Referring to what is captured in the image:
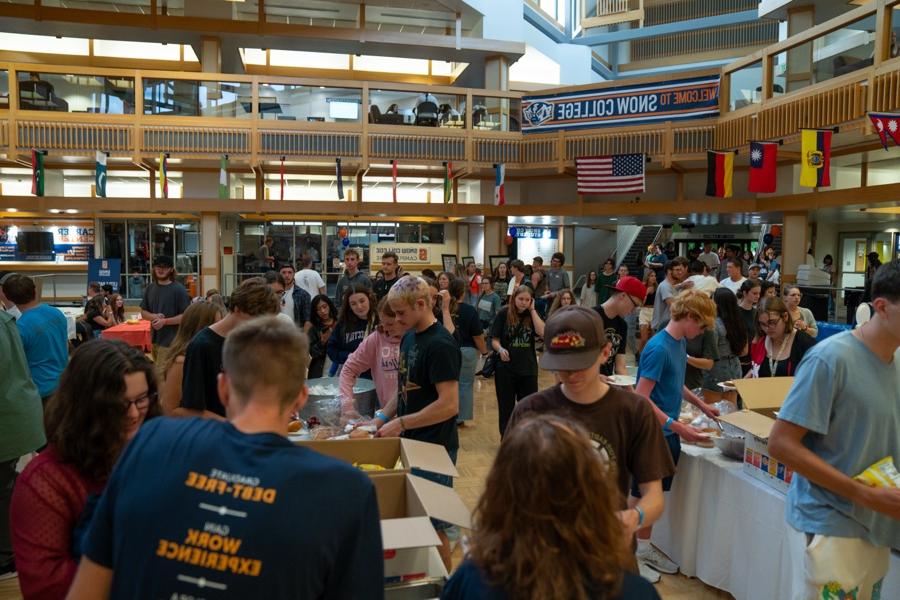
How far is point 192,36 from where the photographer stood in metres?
16.0

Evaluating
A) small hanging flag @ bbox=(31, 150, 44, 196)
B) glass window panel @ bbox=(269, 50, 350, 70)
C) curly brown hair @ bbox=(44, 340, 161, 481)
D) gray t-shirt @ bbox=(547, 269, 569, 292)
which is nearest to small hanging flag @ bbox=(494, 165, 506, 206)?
gray t-shirt @ bbox=(547, 269, 569, 292)

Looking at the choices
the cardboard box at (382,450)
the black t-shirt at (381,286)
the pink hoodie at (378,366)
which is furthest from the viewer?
the black t-shirt at (381,286)

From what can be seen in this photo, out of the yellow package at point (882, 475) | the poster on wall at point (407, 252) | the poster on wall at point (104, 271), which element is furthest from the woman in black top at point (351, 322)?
the poster on wall at point (407, 252)

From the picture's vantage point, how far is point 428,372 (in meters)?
3.33

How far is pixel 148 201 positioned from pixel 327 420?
1288cm

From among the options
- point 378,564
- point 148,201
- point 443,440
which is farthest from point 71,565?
point 148,201

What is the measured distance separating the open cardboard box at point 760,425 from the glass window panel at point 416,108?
12383mm

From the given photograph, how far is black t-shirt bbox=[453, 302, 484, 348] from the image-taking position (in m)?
6.20

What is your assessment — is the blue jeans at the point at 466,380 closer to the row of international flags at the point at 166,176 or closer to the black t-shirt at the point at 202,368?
the black t-shirt at the point at 202,368

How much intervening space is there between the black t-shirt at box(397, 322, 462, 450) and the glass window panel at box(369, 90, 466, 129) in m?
12.6

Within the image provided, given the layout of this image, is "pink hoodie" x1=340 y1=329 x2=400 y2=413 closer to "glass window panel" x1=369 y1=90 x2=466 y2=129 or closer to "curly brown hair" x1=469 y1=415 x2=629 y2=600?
"curly brown hair" x1=469 y1=415 x2=629 y2=600

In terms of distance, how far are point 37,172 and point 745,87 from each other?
47.9 feet

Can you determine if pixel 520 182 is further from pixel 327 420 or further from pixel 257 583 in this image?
pixel 257 583

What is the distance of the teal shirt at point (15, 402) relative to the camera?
3.82 m
